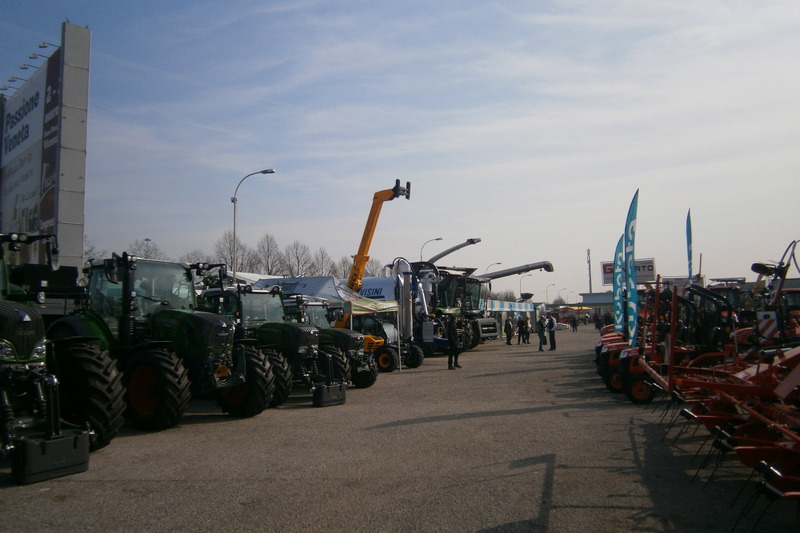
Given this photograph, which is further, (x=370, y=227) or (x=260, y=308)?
(x=370, y=227)

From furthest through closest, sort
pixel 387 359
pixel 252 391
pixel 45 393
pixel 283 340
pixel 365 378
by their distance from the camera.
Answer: pixel 387 359, pixel 365 378, pixel 283 340, pixel 252 391, pixel 45 393

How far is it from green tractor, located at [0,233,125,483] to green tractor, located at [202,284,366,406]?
3.71m

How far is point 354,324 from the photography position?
20.4m

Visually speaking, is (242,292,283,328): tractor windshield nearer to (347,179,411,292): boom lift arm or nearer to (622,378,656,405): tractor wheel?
(622,378,656,405): tractor wheel

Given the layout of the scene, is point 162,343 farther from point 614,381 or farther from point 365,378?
point 614,381

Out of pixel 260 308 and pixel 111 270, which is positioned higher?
pixel 111 270

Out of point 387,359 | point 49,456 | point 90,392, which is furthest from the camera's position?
point 387,359

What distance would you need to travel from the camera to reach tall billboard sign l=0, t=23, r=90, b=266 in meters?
13.5

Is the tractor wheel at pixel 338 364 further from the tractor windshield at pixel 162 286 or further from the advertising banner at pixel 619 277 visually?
the advertising banner at pixel 619 277

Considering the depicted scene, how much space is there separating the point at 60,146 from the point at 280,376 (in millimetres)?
7409

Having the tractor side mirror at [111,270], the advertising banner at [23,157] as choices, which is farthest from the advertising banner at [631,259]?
the advertising banner at [23,157]

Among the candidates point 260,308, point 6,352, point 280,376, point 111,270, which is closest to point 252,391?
point 280,376

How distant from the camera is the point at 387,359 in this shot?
1953 centimetres

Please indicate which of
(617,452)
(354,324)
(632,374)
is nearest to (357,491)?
(617,452)
